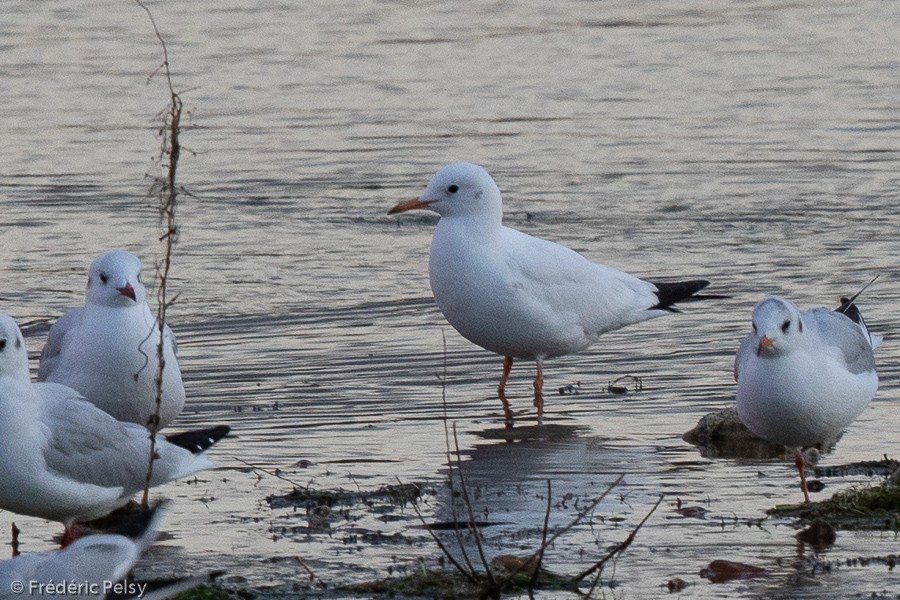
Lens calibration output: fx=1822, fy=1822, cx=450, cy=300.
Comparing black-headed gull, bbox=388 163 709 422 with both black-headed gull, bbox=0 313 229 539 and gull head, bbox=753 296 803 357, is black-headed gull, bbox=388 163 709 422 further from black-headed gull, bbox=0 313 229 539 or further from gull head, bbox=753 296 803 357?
black-headed gull, bbox=0 313 229 539

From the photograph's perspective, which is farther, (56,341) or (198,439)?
(56,341)

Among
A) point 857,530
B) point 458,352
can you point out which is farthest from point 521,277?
point 857,530

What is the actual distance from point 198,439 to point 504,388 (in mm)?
2620

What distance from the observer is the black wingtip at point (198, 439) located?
22.2 feet

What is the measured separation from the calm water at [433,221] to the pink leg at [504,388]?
6cm

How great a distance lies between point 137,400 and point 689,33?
13.6m

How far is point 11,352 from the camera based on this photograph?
20.6 feet

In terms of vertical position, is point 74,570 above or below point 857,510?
above

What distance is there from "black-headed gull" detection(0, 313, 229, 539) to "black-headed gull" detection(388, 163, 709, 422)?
2.38 meters

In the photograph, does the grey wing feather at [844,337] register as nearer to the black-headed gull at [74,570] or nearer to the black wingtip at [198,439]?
the black wingtip at [198,439]

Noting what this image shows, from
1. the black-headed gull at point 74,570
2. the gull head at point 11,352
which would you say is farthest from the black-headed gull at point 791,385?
the black-headed gull at point 74,570

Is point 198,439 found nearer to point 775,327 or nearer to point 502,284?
point 775,327

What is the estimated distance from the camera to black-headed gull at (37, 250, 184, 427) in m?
7.25

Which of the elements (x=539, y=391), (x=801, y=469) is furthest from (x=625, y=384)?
(x=801, y=469)
